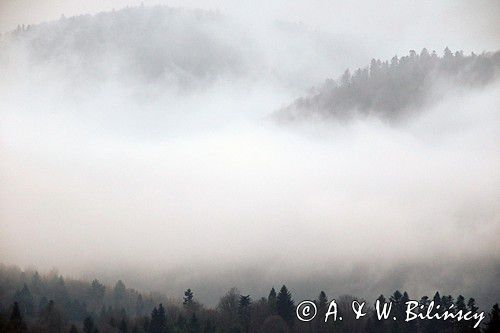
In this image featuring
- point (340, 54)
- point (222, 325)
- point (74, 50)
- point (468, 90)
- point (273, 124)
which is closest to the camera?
point (222, 325)

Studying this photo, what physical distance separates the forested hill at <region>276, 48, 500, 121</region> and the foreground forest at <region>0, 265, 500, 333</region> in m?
39.8

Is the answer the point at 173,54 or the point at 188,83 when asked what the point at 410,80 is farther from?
the point at 173,54

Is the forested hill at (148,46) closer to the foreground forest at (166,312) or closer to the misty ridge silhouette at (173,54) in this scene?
the misty ridge silhouette at (173,54)

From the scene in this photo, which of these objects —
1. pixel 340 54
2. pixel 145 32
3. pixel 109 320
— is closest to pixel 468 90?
pixel 340 54

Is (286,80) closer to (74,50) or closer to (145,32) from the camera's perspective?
(145,32)

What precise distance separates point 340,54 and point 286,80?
35.7ft

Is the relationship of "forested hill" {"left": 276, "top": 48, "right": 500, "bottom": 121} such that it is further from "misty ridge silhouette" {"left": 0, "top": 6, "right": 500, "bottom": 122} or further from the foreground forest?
the foreground forest

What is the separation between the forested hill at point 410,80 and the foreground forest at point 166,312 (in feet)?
131

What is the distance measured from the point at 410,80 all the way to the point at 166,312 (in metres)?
47.2

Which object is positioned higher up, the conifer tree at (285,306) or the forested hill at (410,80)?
the forested hill at (410,80)

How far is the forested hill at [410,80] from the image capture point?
79250 mm

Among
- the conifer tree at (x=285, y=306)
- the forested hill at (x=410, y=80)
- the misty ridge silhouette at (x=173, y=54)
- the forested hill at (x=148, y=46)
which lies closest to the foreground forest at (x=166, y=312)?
the conifer tree at (x=285, y=306)

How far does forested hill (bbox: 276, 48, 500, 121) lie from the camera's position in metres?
79.2

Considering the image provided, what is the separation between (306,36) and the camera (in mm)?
131500
